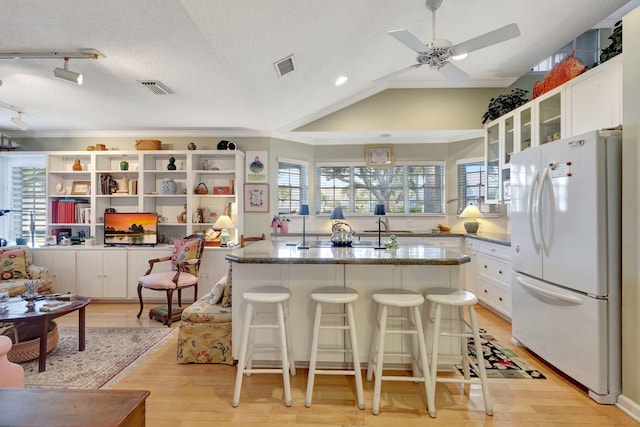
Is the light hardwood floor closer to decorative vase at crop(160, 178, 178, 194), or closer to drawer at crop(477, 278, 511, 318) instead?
drawer at crop(477, 278, 511, 318)

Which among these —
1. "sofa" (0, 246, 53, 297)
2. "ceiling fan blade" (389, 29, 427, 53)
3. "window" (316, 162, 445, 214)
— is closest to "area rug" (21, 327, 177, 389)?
"sofa" (0, 246, 53, 297)

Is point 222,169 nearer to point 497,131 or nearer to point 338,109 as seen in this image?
point 338,109

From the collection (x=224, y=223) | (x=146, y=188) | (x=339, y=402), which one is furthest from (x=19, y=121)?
(x=339, y=402)

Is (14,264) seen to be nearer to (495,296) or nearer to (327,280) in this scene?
(327,280)

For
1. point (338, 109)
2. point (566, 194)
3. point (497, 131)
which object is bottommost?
point (566, 194)

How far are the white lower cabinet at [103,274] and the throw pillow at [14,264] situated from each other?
1.85 feet

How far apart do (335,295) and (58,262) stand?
439 cm

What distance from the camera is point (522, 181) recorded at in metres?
2.77

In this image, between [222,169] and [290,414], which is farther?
[222,169]

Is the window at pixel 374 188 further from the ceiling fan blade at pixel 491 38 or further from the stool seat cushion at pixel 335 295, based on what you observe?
the stool seat cushion at pixel 335 295

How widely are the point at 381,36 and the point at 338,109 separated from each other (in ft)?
5.58

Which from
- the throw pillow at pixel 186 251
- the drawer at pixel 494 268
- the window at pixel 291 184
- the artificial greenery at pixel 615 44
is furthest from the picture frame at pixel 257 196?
the artificial greenery at pixel 615 44

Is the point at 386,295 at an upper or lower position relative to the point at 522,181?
lower

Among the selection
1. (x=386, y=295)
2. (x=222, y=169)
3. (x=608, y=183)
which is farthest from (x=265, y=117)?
(x=608, y=183)
